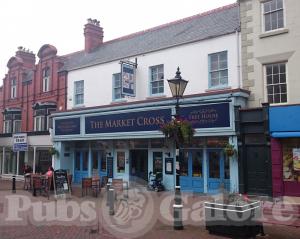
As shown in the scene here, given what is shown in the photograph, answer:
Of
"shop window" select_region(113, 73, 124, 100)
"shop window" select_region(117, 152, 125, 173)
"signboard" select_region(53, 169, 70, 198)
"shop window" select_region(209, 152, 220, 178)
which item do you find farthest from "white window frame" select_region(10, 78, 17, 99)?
"shop window" select_region(209, 152, 220, 178)

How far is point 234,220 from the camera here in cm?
930

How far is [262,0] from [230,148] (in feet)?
21.4

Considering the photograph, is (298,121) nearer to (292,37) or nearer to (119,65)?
(292,37)

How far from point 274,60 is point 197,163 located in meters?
6.04

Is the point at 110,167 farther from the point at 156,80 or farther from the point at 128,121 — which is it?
the point at 156,80

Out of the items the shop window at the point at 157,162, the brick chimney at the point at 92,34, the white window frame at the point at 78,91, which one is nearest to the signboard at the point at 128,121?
the shop window at the point at 157,162

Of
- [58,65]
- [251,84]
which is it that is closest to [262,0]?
[251,84]

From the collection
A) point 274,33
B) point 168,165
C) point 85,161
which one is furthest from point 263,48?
point 85,161

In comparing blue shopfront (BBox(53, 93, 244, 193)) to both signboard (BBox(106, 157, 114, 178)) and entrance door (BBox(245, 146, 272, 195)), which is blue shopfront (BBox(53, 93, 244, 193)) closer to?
signboard (BBox(106, 157, 114, 178))

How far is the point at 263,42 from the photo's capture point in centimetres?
1556

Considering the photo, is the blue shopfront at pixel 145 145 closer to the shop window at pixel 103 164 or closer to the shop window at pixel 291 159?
the shop window at pixel 103 164

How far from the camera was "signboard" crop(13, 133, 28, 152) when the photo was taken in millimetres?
26359

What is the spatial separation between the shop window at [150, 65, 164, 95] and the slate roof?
1061 millimetres

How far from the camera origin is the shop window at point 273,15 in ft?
50.0
